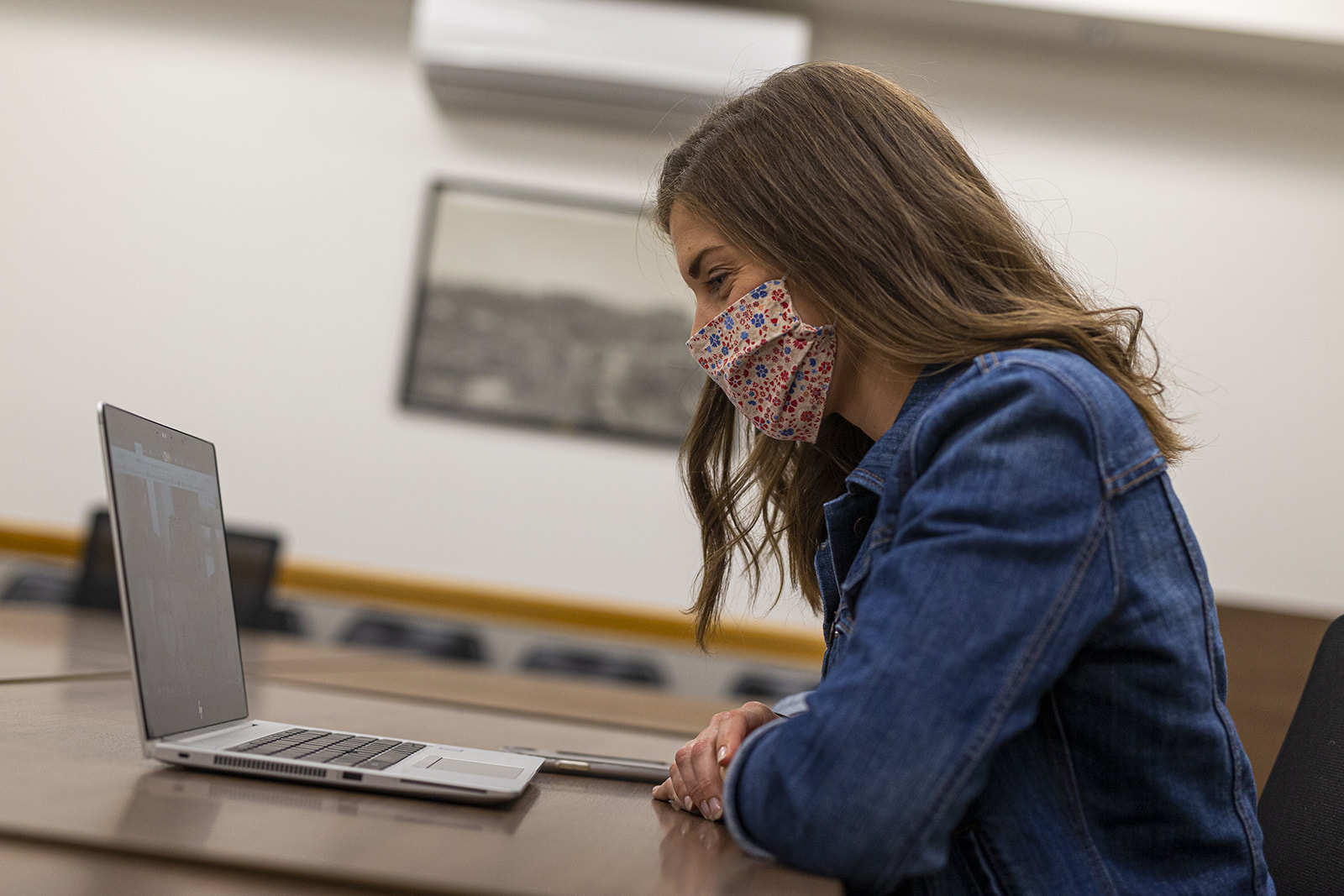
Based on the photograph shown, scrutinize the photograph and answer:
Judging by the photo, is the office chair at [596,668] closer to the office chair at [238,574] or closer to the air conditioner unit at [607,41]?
the office chair at [238,574]

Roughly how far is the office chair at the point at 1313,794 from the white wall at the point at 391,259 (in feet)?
8.57

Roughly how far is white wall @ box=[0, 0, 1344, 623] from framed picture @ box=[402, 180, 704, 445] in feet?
0.33

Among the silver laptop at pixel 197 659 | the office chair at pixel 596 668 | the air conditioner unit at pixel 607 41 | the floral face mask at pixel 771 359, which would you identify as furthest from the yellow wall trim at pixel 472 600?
the silver laptop at pixel 197 659

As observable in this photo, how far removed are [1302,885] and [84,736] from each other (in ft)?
3.65

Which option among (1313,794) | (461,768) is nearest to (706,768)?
(461,768)

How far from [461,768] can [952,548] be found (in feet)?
1.49

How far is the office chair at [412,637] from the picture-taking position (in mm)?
3230

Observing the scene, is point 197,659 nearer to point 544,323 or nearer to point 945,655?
point 945,655

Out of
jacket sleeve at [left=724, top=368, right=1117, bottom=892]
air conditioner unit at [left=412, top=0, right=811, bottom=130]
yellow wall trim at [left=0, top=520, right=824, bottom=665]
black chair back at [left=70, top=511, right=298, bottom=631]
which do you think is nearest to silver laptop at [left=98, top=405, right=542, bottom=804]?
jacket sleeve at [left=724, top=368, right=1117, bottom=892]

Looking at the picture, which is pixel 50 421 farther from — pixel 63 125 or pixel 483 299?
pixel 483 299

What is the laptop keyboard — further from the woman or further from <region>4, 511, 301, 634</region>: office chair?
<region>4, 511, 301, 634</region>: office chair

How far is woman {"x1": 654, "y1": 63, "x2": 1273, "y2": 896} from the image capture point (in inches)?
25.3

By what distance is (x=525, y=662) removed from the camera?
3221 millimetres

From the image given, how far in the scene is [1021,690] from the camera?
65cm
